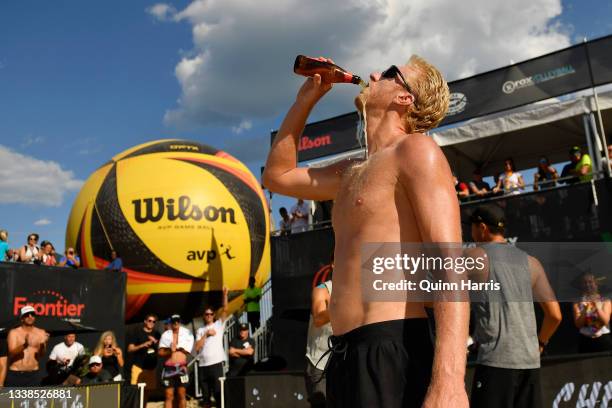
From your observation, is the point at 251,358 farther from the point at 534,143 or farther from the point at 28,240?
the point at 534,143

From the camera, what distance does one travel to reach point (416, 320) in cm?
171

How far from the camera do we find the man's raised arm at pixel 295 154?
7.78 feet

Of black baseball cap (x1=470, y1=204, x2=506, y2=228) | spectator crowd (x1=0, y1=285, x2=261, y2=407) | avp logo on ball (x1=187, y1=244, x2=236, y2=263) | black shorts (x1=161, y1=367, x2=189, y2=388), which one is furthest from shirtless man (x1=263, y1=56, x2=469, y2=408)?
avp logo on ball (x1=187, y1=244, x2=236, y2=263)

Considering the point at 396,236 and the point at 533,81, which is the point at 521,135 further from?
the point at 396,236

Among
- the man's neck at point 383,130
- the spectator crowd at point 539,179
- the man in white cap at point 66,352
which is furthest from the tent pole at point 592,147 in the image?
the man in white cap at point 66,352

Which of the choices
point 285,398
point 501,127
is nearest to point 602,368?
point 285,398

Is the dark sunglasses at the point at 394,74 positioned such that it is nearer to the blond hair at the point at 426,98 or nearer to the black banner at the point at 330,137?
the blond hair at the point at 426,98

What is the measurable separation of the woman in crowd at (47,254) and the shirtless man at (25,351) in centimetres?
303

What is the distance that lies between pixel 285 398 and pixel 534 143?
8579mm

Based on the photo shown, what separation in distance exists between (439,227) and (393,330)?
344 millimetres

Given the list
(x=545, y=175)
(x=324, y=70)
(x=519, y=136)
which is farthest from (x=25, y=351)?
(x=519, y=136)

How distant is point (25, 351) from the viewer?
904 cm

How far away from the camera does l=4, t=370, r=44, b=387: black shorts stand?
8703mm

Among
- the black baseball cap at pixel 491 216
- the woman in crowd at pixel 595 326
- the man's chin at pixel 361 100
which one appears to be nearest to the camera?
the man's chin at pixel 361 100
